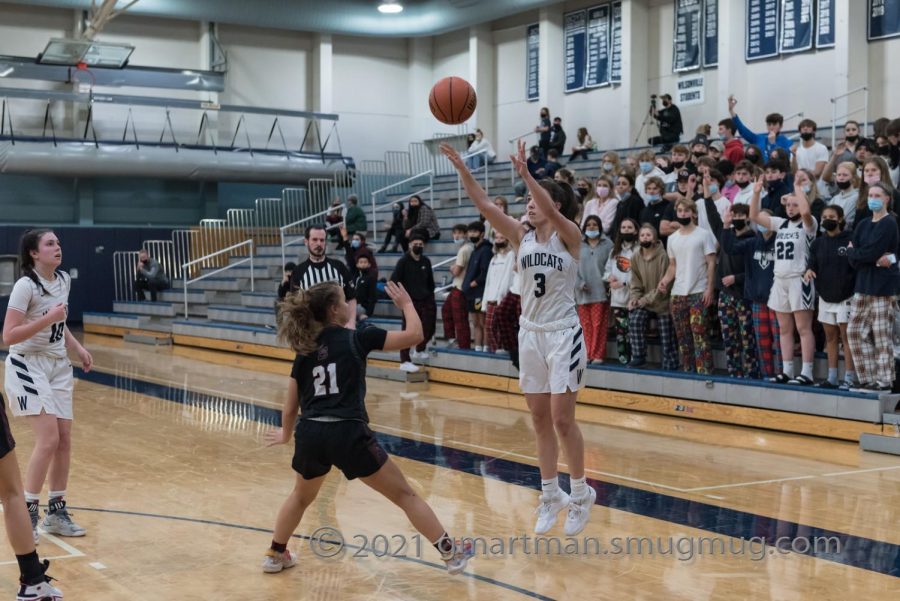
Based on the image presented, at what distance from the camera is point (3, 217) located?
24.8m

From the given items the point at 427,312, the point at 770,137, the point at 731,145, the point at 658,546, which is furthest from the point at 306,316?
the point at 770,137

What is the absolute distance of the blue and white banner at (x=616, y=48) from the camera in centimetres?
2252

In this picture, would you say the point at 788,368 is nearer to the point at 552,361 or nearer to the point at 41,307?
the point at 552,361

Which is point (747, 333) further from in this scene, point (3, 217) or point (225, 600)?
point (3, 217)

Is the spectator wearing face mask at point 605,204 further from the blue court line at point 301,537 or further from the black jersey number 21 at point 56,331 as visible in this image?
the black jersey number 21 at point 56,331

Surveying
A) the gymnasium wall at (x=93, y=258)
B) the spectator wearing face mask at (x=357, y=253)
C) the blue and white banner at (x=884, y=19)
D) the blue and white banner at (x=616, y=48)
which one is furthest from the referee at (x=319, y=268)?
the gymnasium wall at (x=93, y=258)

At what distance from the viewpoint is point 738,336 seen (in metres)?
10.5

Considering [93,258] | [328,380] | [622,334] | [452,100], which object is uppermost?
[452,100]

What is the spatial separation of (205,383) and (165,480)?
20.6 ft

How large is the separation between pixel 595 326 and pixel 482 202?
242 inches

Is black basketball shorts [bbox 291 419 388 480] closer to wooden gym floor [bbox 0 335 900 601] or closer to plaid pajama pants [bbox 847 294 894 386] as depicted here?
wooden gym floor [bbox 0 335 900 601]

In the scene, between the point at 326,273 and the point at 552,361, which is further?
the point at 326,273

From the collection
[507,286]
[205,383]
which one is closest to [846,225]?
[507,286]

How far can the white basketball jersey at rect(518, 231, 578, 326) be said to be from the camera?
5.87 m
